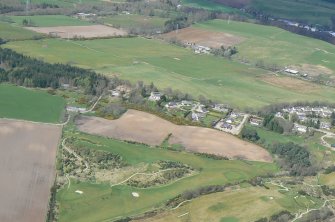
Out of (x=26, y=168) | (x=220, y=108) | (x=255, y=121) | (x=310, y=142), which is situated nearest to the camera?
(x=26, y=168)

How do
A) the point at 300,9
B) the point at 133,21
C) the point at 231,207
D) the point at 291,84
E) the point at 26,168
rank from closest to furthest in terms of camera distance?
the point at 231,207 < the point at 26,168 < the point at 291,84 < the point at 133,21 < the point at 300,9

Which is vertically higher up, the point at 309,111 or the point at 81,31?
the point at 81,31

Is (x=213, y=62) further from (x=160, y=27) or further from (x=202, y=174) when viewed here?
(x=202, y=174)

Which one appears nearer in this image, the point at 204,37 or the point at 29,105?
the point at 29,105

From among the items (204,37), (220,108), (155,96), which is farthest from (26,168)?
(204,37)

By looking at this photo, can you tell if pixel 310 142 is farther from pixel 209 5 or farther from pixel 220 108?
pixel 209 5

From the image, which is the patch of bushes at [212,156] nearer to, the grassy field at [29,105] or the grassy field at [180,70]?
the grassy field at [29,105]

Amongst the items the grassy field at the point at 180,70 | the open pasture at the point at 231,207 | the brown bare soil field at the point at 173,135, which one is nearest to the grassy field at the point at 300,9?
the grassy field at the point at 180,70

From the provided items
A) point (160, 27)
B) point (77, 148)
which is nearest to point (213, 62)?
point (160, 27)
